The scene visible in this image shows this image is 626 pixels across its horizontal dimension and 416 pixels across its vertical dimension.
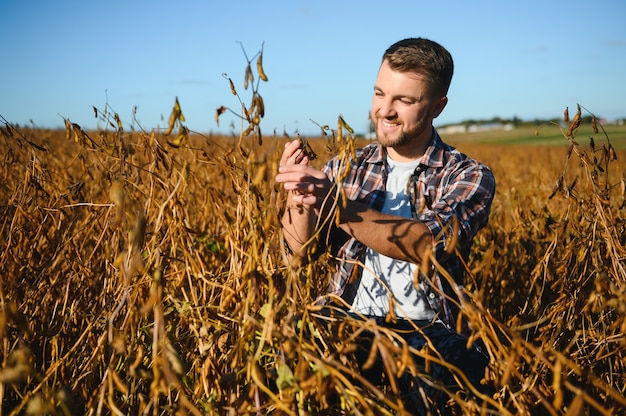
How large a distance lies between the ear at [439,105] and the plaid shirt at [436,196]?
3.2 inches

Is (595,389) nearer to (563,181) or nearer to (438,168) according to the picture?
(563,181)

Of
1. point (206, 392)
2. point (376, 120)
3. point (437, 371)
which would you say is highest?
point (376, 120)

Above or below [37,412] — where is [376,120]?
above

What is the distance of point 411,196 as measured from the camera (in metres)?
1.74

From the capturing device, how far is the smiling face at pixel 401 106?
5.69 ft

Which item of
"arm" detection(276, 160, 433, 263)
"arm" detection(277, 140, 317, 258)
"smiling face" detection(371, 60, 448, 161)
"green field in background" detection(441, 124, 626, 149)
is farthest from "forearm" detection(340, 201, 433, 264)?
"green field in background" detection(441, 124, 626, 149)

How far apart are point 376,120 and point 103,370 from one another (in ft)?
4.19

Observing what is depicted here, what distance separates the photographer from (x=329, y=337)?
109cm

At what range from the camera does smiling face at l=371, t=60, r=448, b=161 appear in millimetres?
1734

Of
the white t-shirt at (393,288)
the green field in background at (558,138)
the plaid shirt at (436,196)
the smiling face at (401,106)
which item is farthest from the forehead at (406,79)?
the green field in background at (558,138)

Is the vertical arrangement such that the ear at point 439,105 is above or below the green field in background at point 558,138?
above

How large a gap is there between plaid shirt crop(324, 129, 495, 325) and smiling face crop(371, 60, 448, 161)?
0.38 feet

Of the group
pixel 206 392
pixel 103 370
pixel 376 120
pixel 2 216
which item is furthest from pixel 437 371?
pixel 2 216

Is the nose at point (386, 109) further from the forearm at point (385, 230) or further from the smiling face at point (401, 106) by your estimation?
the forearm at point (385, 230)
